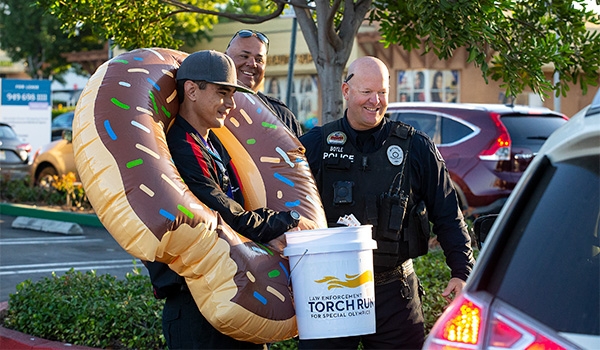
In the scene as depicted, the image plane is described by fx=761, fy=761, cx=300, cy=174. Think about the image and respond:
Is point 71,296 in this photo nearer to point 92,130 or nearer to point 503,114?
point 92,130

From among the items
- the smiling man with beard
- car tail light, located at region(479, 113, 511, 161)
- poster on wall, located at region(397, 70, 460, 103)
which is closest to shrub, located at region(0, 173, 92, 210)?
car tail light, located at region(479, 113, 511, 161)

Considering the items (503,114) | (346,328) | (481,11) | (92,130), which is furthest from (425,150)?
(503,114)

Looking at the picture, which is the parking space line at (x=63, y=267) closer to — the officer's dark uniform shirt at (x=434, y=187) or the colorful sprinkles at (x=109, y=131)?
the officer's dark uniform shirt at (x=434, y=187)

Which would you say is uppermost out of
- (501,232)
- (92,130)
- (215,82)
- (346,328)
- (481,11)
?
(481,11)

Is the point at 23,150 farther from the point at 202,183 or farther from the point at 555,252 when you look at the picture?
the point at 555,252

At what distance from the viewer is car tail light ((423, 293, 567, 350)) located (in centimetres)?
180

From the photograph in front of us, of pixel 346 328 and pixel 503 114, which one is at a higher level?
pixel 503 114

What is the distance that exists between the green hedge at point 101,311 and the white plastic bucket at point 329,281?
6.88 ft

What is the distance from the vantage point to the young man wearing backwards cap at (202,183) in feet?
9.71

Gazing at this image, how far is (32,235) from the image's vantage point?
39.1ft

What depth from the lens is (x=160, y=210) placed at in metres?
2.76

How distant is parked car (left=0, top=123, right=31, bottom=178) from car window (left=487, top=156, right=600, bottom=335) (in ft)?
53.5

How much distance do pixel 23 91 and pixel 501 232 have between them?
57.6ft

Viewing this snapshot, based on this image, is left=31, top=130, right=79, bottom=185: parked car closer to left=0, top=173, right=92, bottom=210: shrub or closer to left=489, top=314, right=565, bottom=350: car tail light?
left=0, top=173, right=92, bottom=210: shrub
